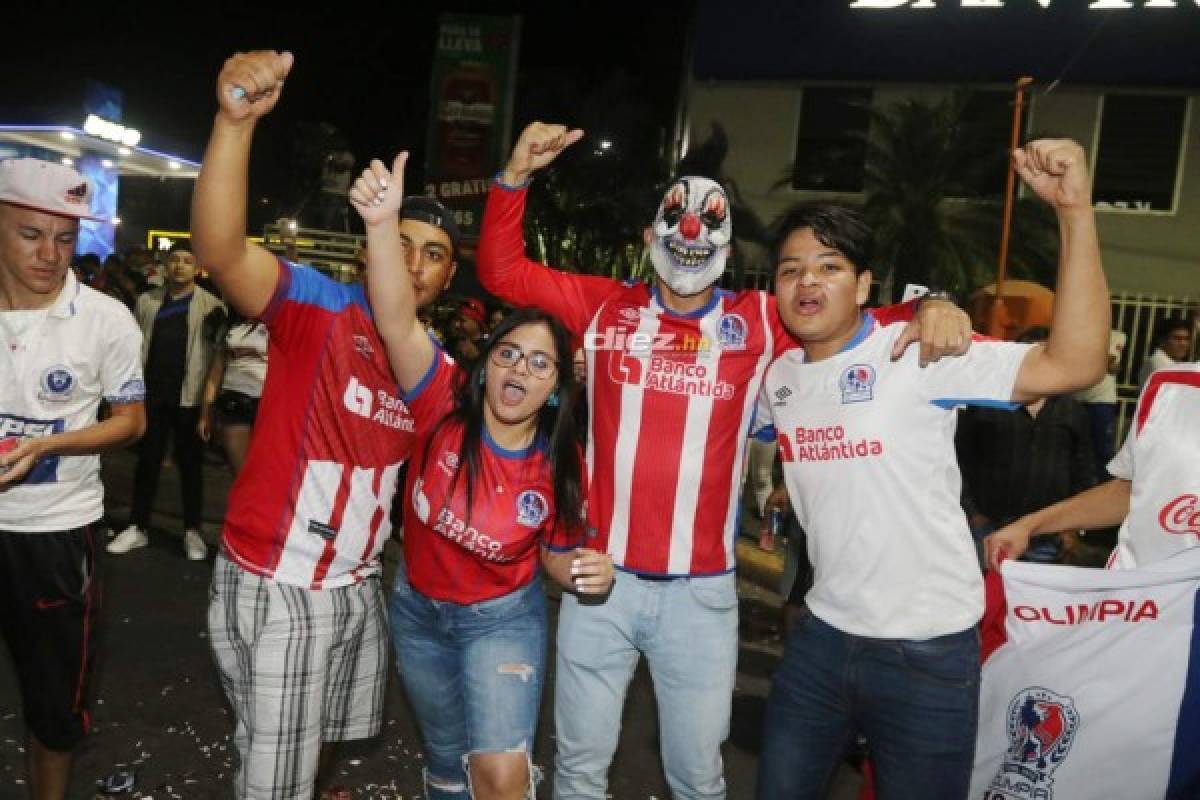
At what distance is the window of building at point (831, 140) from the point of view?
20192mm

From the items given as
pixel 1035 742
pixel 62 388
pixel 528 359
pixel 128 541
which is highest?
pixel 528 359

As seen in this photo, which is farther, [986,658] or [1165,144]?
[1165,144]

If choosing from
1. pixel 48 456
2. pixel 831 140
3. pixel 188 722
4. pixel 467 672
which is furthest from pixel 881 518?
pixel 831 140

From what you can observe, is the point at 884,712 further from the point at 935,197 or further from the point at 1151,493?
the point at 935,197

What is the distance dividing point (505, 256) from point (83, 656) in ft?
6.59

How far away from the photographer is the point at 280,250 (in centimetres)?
1695

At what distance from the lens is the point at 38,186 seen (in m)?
3.10

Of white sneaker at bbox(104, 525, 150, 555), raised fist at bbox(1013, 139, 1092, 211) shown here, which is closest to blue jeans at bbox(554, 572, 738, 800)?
raised fist at bbox(1013, 139, 1092, 211)

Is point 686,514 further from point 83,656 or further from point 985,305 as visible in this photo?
point 985,305

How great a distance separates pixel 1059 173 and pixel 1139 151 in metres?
19.6

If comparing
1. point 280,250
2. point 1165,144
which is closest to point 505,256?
point 280,250

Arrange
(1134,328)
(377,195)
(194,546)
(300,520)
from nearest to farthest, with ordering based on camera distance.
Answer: (377,195) → (300,520) → (194,546) → (1134,328)

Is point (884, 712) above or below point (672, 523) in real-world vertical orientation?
below

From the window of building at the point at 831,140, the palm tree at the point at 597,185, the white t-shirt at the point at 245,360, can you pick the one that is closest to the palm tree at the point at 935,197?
the window of building at the point at 831,140
